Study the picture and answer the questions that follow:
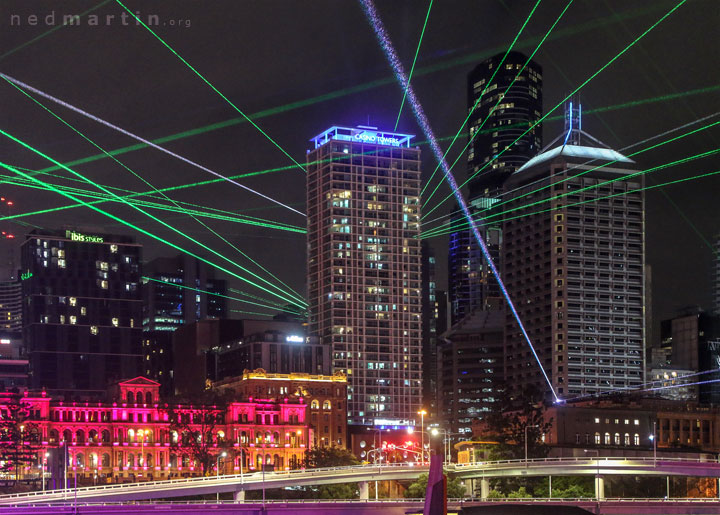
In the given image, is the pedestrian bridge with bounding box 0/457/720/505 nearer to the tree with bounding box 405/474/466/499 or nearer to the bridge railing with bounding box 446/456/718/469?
the bridge railing with bounding box 446/456/718/469

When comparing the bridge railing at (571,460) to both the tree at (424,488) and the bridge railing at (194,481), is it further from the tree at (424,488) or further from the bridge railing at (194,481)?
the bridge railing at (194,481)

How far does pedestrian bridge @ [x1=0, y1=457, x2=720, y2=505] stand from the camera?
130 m

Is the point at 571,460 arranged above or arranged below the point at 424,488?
above

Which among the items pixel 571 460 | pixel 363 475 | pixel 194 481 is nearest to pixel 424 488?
pixel 363 475

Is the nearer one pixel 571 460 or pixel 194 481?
pixel 194 481

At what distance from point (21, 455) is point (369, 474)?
71.5 metres

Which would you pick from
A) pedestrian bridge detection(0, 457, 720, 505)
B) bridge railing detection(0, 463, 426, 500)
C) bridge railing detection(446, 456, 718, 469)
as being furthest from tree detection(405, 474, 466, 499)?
bridge railing detection(446, 456, 718, 469)

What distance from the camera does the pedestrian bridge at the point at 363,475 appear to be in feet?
427

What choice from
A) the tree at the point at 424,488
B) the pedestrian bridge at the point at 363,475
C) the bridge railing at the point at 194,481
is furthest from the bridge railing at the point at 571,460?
the bridge railing at the point at 194,481

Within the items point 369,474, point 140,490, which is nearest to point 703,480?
point 369,474

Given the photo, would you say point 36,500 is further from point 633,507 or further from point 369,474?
point 633,507

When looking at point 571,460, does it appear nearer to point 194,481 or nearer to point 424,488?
point 424,488

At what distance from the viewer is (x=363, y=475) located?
5999 inches

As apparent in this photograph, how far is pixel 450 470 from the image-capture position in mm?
160125
